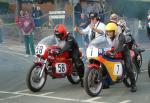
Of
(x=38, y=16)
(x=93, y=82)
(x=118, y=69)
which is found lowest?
(x=93, y=82)

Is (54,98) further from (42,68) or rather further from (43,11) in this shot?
(43,11)

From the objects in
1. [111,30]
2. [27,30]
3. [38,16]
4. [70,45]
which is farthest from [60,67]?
[38,16]

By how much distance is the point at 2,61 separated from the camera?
648 inches

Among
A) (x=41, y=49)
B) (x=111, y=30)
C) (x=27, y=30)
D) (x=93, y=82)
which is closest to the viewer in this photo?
(x=93, y=82)

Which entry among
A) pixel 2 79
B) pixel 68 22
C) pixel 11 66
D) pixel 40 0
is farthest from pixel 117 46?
pixel 40 0

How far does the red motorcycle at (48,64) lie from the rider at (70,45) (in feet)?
0.30

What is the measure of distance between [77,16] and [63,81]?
8614 mm

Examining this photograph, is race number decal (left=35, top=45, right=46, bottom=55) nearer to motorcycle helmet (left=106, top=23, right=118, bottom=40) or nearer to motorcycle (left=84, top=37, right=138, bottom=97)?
motorcycle (left=84, top=37, right=138, bottom=97)

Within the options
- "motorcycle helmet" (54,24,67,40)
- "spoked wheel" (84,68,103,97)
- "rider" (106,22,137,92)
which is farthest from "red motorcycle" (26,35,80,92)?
"rider" (106,22,137,92)

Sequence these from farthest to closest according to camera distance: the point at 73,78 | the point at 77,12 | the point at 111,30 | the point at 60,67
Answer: the point at 77,12 → the point at 73,78 → the point at 60,67 → the point at 111,30

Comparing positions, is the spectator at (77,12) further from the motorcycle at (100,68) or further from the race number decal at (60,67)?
the motorcycle at (100,68)

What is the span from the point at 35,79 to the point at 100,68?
1410 mm

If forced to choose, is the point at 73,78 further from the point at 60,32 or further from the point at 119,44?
the point at 119,44

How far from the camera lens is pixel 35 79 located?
1028cm
